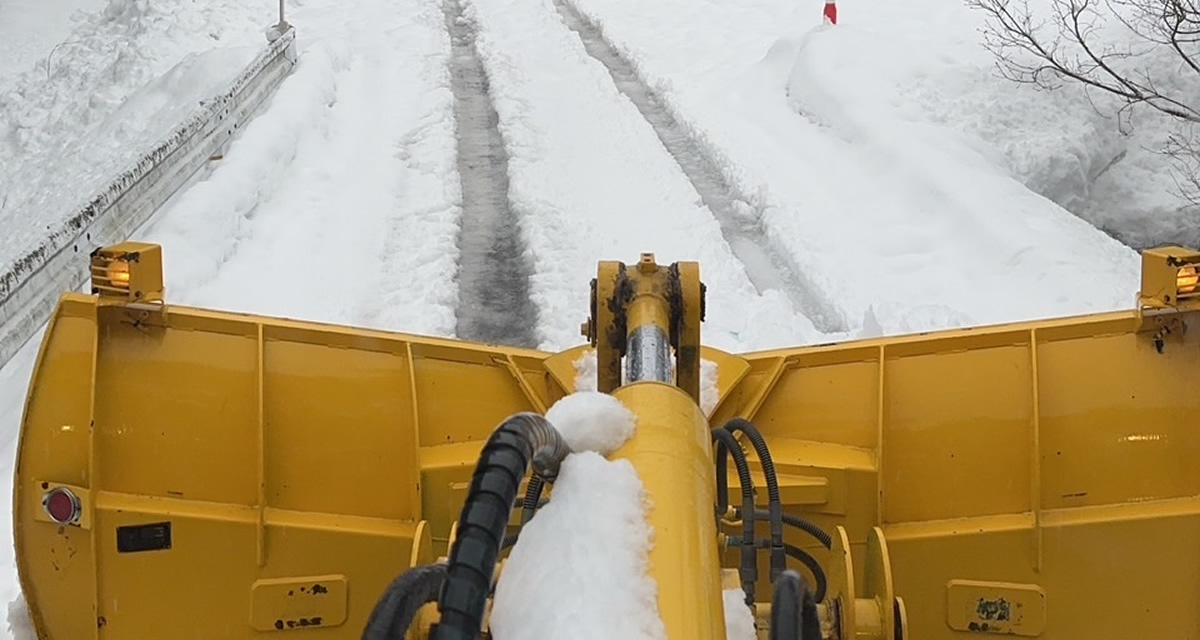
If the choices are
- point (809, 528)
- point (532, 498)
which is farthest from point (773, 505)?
point (532, 498)

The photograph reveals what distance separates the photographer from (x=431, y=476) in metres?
3.93

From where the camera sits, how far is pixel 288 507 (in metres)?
3.91

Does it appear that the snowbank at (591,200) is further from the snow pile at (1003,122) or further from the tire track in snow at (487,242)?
the snow pile at (1003,122)

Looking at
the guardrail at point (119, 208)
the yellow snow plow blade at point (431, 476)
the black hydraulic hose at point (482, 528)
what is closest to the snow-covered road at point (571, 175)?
the guardrail at point (119, 208)

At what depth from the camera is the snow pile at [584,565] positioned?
73.0 inches

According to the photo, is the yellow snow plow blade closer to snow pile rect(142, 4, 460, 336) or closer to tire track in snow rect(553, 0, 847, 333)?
snow pile rect(142, 4, 460, 336)

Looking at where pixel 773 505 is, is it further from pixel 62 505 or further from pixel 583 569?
pixel 62 505

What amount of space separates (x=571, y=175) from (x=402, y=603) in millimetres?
9598

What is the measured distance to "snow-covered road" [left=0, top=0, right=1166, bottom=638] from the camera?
8.73 metres

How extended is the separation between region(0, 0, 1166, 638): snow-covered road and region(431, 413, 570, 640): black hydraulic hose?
286 centimetres

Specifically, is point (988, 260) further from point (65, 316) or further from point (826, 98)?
point (65, 316)

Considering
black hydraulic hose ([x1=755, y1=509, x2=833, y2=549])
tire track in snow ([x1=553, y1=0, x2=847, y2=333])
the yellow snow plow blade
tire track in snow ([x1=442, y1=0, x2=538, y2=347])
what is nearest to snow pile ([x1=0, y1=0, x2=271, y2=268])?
tire track in snow ([x1=442, y1=0, x2=538, y2=347])

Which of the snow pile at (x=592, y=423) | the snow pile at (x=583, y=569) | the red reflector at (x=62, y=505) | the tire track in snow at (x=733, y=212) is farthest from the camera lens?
the tire track in snow at (x=733, y=212)

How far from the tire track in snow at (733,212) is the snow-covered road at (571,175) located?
3 centimetres
